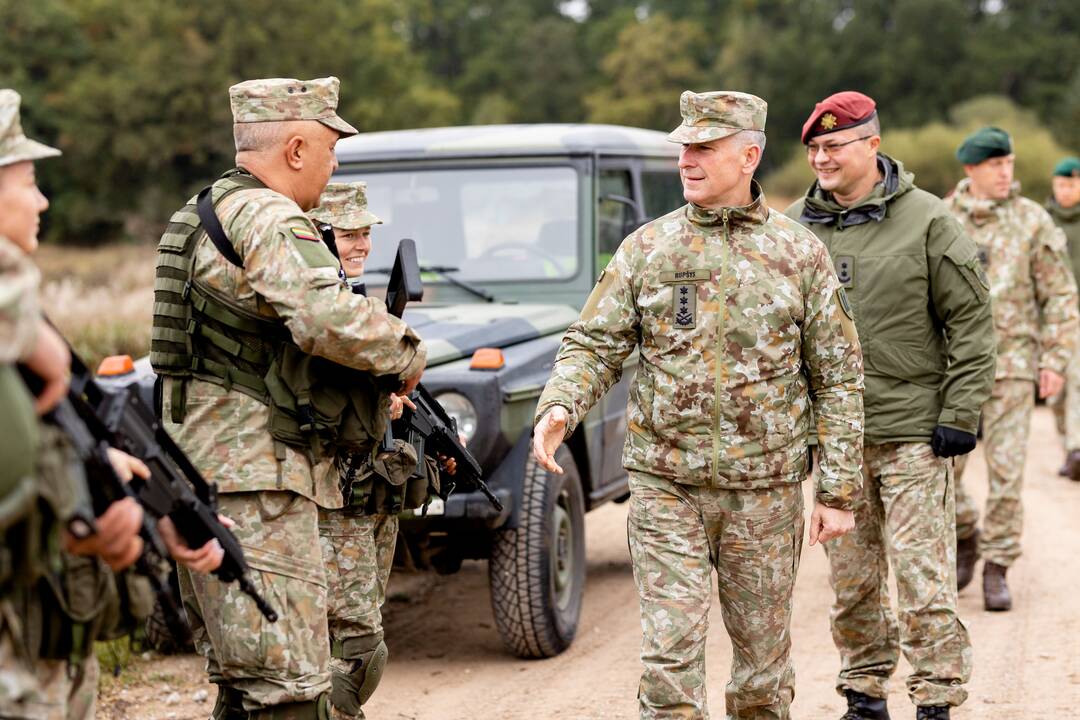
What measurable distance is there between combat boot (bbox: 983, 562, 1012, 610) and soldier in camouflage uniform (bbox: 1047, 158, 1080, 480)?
11.8 feet

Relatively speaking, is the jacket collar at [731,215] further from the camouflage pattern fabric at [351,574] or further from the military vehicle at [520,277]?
the military vehicle at [520,277]

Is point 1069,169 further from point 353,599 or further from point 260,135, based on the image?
point 260,135

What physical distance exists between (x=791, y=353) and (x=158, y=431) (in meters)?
1.82

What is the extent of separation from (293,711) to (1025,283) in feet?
17.3

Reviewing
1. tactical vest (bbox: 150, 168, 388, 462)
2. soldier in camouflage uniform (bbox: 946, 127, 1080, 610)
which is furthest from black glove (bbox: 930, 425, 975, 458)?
tactical vest (bbox: 150, 168, 388, 462)

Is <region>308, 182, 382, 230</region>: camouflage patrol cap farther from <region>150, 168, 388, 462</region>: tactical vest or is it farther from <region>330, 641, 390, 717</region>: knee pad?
<region>330, 641, 390, 717</region>: knee pad

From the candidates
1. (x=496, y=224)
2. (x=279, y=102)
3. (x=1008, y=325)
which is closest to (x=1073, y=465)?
(x=1008, y=325)

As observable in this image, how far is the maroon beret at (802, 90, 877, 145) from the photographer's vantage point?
5.30m

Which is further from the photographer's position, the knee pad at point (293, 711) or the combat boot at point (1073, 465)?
the combat boot at point (1073, 465)

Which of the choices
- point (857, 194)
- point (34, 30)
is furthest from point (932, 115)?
point (857, 194)

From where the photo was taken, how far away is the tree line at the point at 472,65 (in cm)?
4694

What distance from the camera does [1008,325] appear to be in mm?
7906

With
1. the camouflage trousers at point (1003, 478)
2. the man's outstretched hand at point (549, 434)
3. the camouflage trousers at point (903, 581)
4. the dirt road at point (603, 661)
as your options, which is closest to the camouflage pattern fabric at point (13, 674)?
the man's outstretched hand at point (549, 434)

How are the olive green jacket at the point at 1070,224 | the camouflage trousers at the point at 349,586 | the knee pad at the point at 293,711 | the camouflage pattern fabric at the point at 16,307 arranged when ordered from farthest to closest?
the olive green jacket at the point at 1070,224
the camouflage trousers at the point at 349,586
the knee pad at the point at 293,711
the camouflage pattern fabric at the point at 16,307
